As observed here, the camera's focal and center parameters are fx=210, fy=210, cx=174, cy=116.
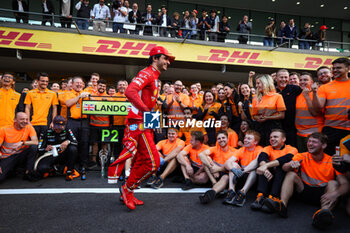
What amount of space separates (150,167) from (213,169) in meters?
1.24

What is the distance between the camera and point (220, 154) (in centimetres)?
374

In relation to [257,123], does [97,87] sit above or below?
above

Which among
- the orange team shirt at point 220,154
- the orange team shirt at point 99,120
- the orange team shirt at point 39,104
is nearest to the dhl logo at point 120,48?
the orange team shirt at point 39,104

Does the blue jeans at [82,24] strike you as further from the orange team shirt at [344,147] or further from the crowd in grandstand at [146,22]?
the orange team shirt at [344,147]

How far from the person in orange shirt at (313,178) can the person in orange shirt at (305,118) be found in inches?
30.0

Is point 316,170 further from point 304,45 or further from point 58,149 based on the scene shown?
point 304,45

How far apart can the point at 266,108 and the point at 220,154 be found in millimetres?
1202

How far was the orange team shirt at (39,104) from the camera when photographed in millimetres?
4672

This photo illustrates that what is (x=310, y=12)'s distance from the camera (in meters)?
17.6

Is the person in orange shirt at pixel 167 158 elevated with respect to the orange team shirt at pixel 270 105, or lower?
lower

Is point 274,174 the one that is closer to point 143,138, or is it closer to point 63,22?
point 143,138

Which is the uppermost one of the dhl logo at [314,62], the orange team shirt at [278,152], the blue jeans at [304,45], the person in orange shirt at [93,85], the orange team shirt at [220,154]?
the blue jeans at [304,45]

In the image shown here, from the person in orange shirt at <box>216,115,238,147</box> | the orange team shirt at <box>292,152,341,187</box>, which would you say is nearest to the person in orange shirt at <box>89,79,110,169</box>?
the person in orange shirt at <box>216,115,238,147</box>

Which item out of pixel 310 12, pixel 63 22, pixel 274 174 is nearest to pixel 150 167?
pixel 274 174
